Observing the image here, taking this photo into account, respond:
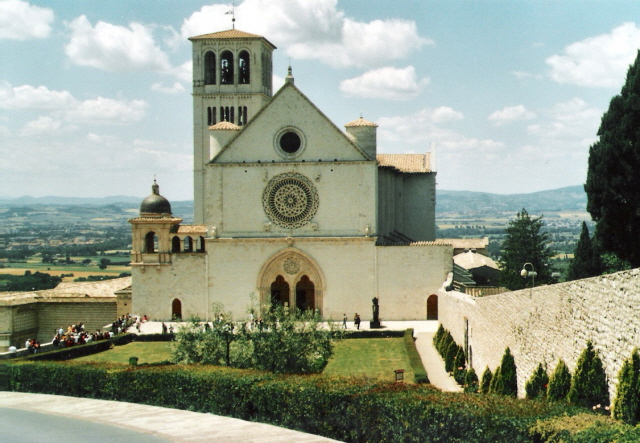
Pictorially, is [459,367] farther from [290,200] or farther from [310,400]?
[290,200]

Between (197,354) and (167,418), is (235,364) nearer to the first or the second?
(197,354)

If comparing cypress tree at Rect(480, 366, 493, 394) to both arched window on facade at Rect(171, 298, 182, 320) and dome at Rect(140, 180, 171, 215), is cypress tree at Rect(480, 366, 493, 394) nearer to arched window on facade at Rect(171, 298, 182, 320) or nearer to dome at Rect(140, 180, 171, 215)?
arched window on facade at Rect(171, 298, 182, 320)

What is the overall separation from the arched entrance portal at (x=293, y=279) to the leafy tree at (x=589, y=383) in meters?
34.9

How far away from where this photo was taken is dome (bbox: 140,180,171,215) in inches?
2103

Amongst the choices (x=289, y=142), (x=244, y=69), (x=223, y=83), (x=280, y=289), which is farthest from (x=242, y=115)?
(x=280, y=289)

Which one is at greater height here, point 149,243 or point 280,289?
point 149,243

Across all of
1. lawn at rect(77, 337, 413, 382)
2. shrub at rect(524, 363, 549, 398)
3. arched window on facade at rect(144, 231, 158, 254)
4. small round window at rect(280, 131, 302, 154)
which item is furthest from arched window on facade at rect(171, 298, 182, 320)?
shrub at rect(524, 363, 549, 398)

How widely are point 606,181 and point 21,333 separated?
36.6 metres

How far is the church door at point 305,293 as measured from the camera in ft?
170

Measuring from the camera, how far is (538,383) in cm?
1919

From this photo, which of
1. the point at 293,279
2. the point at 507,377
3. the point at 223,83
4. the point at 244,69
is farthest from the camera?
the point at 244,69

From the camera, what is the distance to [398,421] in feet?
58.1

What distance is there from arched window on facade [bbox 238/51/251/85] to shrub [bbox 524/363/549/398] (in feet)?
157

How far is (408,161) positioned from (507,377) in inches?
1611
